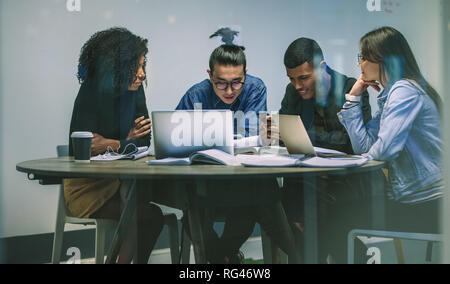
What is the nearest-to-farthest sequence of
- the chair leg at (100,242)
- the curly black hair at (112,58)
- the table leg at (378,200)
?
the chair leg at (100,242)
the table leg at (378,200)
the curly black hair at (112,58)

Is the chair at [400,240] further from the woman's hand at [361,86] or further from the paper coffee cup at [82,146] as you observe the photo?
the paper coffee cup at [82,146]

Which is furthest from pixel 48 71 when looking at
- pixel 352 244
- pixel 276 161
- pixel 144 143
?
pixel 352 244

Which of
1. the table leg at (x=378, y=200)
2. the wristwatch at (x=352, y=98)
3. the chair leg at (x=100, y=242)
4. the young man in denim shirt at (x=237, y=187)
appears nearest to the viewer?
the young man in denim shirt at (x=237, y=187)

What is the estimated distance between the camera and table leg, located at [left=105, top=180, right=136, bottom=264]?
4.82 ft

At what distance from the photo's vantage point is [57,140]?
1.81 meters

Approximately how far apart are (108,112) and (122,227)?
0.70m

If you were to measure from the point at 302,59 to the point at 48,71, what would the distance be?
1.41 metres

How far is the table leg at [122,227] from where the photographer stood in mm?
1470

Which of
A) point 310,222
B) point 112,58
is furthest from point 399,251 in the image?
point 112,58

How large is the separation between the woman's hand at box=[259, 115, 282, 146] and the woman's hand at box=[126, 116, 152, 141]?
598 millimetres

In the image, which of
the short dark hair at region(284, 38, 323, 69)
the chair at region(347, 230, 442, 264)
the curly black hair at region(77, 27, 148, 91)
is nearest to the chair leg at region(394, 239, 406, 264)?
the chair at region(347, 230, 442, 264)

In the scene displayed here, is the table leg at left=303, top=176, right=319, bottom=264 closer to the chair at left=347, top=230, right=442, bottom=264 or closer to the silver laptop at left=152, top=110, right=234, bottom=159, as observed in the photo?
the chair at left=347, top=230, right=442, bottom=264

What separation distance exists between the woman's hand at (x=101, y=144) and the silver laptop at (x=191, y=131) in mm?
456

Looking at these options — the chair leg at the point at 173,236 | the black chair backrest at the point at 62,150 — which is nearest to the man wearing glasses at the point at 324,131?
the chair leg at the point at 173,236
